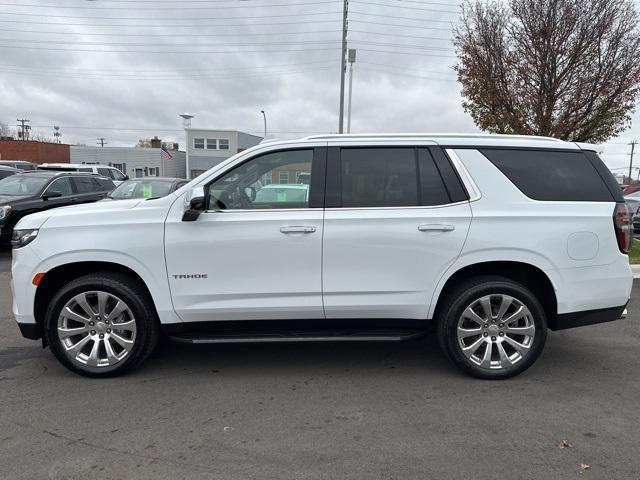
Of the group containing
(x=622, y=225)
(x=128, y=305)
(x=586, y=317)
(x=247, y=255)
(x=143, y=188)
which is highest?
(x=143, y=188)

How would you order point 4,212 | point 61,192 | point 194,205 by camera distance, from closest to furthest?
point 194,205
point 4,212
point 61,192

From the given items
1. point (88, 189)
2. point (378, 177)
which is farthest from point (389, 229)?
point (88, 189)

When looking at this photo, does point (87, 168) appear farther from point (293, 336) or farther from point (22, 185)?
point (293, 336)

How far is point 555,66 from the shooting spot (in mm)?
10367

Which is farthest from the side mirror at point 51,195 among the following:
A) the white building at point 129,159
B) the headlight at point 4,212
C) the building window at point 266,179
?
the white building at point 129,159

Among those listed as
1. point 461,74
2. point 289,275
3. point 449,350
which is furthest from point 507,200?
point 461,74

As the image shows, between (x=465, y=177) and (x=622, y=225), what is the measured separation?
1.33 meters

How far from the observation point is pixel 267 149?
12.9 ft

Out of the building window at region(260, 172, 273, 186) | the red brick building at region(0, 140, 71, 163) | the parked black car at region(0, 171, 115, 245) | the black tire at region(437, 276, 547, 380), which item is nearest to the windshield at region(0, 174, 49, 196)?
the parked black car at region(0, 171, 115, 245)

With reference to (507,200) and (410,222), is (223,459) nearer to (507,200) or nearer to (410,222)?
(410,222)

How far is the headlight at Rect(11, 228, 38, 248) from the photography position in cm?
378

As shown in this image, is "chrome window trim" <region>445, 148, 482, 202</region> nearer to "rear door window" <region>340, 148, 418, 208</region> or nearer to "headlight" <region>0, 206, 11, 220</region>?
"rear door window" <region>340, 148, 418, 208</region>

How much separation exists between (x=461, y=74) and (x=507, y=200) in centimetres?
885

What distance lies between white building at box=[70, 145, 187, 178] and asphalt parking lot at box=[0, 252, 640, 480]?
42.5 meters
